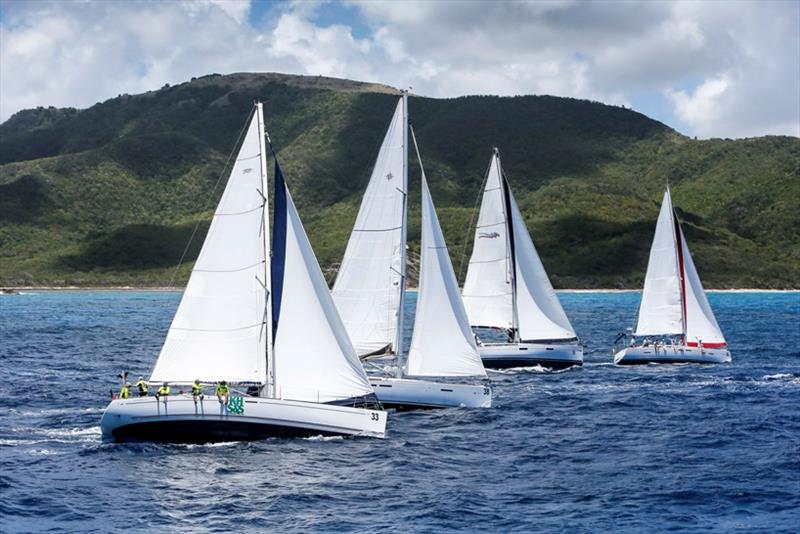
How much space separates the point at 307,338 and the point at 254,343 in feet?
5.83

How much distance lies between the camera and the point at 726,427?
3884 centimetres

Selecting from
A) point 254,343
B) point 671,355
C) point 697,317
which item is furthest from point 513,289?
point 254,343

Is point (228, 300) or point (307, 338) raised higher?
point (228, 300)

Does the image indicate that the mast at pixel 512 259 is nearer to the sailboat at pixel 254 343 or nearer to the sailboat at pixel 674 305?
the sailboat at pixel 674 305

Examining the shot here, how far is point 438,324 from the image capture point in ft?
138

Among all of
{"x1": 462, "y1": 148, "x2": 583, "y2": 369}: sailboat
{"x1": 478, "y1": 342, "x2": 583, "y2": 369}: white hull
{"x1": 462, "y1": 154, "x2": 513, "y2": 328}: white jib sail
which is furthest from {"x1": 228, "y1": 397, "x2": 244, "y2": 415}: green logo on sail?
{"x1": 462, "y1": 154, "x2": 513, "y2": 328}: white jib sail

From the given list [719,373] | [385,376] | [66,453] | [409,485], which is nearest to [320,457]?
[409,485]

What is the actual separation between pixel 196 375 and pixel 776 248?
17876 cm

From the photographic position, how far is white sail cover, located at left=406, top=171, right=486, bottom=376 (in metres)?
41.9

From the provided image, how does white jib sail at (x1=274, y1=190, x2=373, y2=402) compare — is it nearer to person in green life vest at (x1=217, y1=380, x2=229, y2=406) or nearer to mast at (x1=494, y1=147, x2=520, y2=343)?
person in green life vest at (x1=217, y1=380, x2=229, y2=406)

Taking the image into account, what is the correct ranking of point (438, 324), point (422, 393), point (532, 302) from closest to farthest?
1. point (422, 393)
2. point (438, 324)
3. point (532, 302)

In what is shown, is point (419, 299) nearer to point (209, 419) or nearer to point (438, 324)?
point (438, 324)

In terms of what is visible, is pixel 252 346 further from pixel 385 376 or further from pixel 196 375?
pixel 385 376

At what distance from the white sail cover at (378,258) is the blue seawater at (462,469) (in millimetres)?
3759
